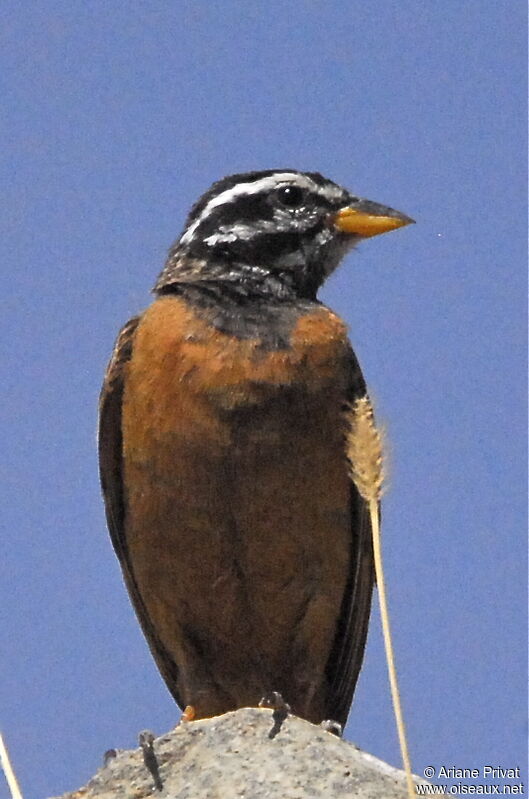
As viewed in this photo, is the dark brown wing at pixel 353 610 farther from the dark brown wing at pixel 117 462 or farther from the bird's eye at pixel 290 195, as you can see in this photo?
the bird's eye at pixel 290 195

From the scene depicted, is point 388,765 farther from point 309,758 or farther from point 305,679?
point 305,679

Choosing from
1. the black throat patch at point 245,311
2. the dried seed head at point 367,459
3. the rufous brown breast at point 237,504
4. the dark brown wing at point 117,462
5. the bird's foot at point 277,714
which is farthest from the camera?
the dark brown wing at point 117,462

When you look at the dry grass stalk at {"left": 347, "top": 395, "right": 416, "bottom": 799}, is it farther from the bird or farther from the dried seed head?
the bird

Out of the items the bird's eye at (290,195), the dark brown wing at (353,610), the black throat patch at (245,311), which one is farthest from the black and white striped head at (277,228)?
the dark brown wing at (353,610)

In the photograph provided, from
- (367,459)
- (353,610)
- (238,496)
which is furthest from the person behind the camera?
(353,610)

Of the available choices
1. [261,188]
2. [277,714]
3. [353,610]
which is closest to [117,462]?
[353,610]

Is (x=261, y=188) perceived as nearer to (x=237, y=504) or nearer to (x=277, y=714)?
(x=237, y=504)
